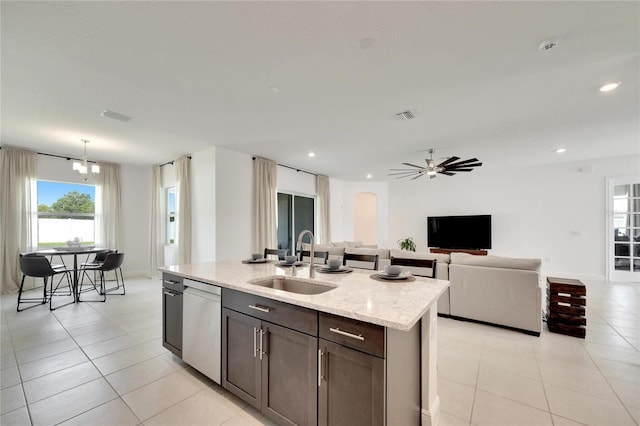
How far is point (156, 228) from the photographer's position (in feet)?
20.7

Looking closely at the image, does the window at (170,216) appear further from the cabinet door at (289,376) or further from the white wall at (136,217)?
the cabinet door at (289,376)

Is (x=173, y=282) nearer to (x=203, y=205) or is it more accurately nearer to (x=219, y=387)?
(x=219, y=387)

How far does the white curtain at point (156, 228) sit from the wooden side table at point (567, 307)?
722 cm

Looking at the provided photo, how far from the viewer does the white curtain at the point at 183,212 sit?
5.29 m

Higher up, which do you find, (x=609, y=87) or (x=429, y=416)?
(x=609, y=87)

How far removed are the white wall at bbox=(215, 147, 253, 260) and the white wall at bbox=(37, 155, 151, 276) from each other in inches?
119

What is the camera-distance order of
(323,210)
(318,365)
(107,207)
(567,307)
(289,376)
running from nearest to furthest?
(318,365)
(289,376)
(567,307)
(107,207)
(323,210)

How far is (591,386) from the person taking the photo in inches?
83.2

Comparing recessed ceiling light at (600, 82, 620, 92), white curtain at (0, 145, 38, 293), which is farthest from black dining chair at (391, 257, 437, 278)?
white curtain at (0, 145, 38, 293)

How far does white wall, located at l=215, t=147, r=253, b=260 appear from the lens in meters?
4.97

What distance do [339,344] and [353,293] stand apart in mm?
346

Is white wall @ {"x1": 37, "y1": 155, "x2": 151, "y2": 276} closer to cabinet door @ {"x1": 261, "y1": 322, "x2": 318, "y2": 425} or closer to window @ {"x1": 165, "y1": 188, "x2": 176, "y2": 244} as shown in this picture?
window @ {"x1": 165, "y1": 188, "x2": 176, "y2": 244}

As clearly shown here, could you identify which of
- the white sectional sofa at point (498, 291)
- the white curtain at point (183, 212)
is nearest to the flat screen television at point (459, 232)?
the white sectional sofa at point (498, 291)

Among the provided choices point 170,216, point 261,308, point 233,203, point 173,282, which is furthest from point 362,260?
point 170,216
